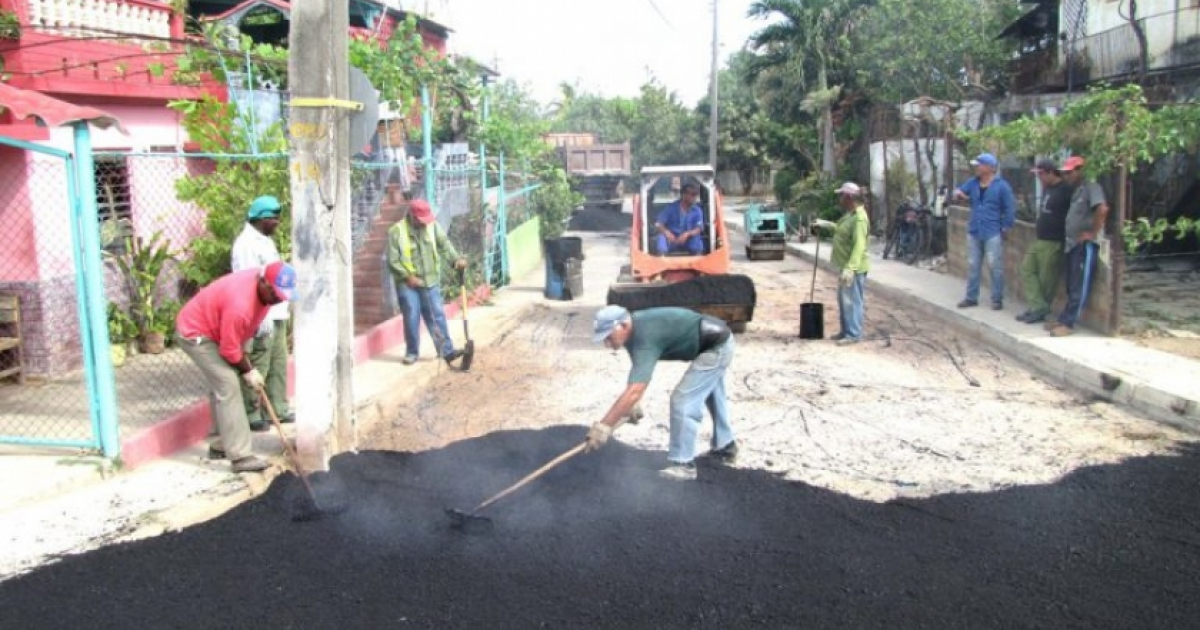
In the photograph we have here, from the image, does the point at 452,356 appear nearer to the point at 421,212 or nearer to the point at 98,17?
the point at 421,212

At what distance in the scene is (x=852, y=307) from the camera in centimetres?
1042

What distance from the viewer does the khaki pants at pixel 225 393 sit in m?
6.12

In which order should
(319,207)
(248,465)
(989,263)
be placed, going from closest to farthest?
(319,207)
(248,465)
(989,263)

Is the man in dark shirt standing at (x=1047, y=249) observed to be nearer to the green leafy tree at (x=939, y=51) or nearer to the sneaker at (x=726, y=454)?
the sneaker at (x=726, y=454)

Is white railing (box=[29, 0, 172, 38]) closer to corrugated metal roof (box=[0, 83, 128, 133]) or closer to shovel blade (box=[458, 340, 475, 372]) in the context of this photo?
corrugated metal roof (box=[0, 83, 128, 133])

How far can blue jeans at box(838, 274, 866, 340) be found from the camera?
10.4m

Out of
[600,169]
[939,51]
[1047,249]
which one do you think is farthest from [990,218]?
[600,169]

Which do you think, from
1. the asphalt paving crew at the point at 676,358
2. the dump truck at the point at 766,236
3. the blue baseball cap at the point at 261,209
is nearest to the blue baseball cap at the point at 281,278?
the blue baseball cap at the point at 261,209

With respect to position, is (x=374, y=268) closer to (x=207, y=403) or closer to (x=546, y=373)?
(x=546, y=373)

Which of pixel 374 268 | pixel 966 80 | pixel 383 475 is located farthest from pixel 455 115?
pixel 966 80

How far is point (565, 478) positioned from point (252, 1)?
13.3 meters

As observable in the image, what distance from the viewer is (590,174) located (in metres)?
32.4

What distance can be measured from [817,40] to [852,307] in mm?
21828

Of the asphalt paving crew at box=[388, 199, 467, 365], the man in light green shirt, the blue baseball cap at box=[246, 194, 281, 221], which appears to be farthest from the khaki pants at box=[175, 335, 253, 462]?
the man in light green shirt
